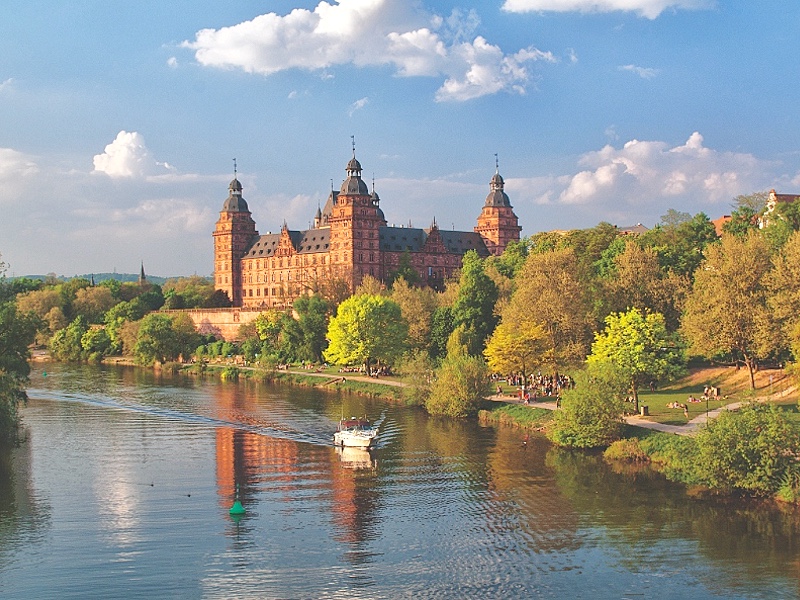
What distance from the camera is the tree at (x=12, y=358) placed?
1815 inches

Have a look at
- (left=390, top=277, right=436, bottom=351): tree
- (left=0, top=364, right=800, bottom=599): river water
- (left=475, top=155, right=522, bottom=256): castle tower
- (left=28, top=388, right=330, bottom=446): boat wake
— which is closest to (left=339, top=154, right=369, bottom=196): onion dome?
(left=475, top=155, right=522, bottom=256): castle tower

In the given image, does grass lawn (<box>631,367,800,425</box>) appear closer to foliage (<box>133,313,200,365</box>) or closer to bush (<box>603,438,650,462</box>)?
bush (<box>603,438,650,462</box>)

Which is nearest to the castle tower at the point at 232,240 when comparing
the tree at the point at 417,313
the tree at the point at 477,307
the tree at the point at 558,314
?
the tree at the point at 417,313

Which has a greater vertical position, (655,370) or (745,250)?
(745,250)

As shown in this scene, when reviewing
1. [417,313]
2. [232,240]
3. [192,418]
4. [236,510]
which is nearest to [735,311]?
[236,510]

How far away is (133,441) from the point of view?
49.1 metres

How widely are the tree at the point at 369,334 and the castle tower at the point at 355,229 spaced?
158ft

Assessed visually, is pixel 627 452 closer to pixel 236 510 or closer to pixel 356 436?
pixel 356 436

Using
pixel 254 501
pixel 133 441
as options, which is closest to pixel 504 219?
pixel 133 441

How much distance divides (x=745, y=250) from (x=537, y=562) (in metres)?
29.7

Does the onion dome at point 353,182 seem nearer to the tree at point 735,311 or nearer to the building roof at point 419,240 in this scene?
the building roof at point 419,240

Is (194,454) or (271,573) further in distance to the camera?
(194,454)

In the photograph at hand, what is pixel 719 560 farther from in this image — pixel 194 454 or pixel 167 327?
pixel 167 327

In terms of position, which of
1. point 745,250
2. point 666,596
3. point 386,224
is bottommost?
point 666,596
